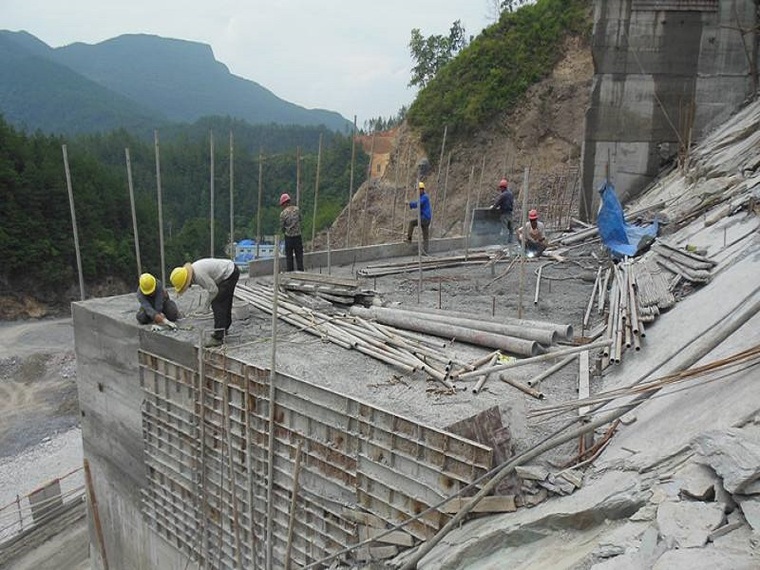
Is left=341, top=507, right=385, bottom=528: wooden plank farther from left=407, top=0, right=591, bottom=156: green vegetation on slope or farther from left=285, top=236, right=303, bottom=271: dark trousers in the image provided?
left=407, top=0, right=591, bottom=156: green vegetation on slope

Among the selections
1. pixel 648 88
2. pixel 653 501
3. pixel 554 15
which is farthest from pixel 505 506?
pixel 554 15

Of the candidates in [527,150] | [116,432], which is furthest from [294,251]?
[527,150]

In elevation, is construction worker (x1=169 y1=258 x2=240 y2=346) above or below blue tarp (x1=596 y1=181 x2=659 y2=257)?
below

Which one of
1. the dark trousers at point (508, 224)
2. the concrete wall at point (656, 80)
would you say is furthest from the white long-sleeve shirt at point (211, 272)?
the concrete wall at point (656, 80)

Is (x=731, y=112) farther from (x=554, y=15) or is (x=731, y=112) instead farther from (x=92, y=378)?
(x=92, y=378)

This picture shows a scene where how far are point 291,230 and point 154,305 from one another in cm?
361

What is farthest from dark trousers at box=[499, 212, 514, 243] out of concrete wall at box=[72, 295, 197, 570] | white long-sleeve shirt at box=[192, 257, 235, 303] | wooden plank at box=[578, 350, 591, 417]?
concrete wall at box=[72, 295, 197, 570]

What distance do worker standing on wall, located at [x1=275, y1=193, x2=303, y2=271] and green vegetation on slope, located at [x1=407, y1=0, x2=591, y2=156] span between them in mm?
19196

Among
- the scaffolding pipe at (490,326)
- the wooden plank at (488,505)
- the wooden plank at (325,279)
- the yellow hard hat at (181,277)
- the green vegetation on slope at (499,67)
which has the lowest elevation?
the wooden plank at (488,505)

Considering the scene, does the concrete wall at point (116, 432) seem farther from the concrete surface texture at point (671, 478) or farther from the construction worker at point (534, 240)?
the construction worker at point (534, 240)

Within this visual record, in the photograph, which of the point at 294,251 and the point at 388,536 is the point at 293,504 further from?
the point at 294,251

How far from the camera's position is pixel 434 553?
495 centimetres

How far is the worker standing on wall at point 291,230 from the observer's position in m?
11.2

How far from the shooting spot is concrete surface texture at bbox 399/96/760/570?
339cm
